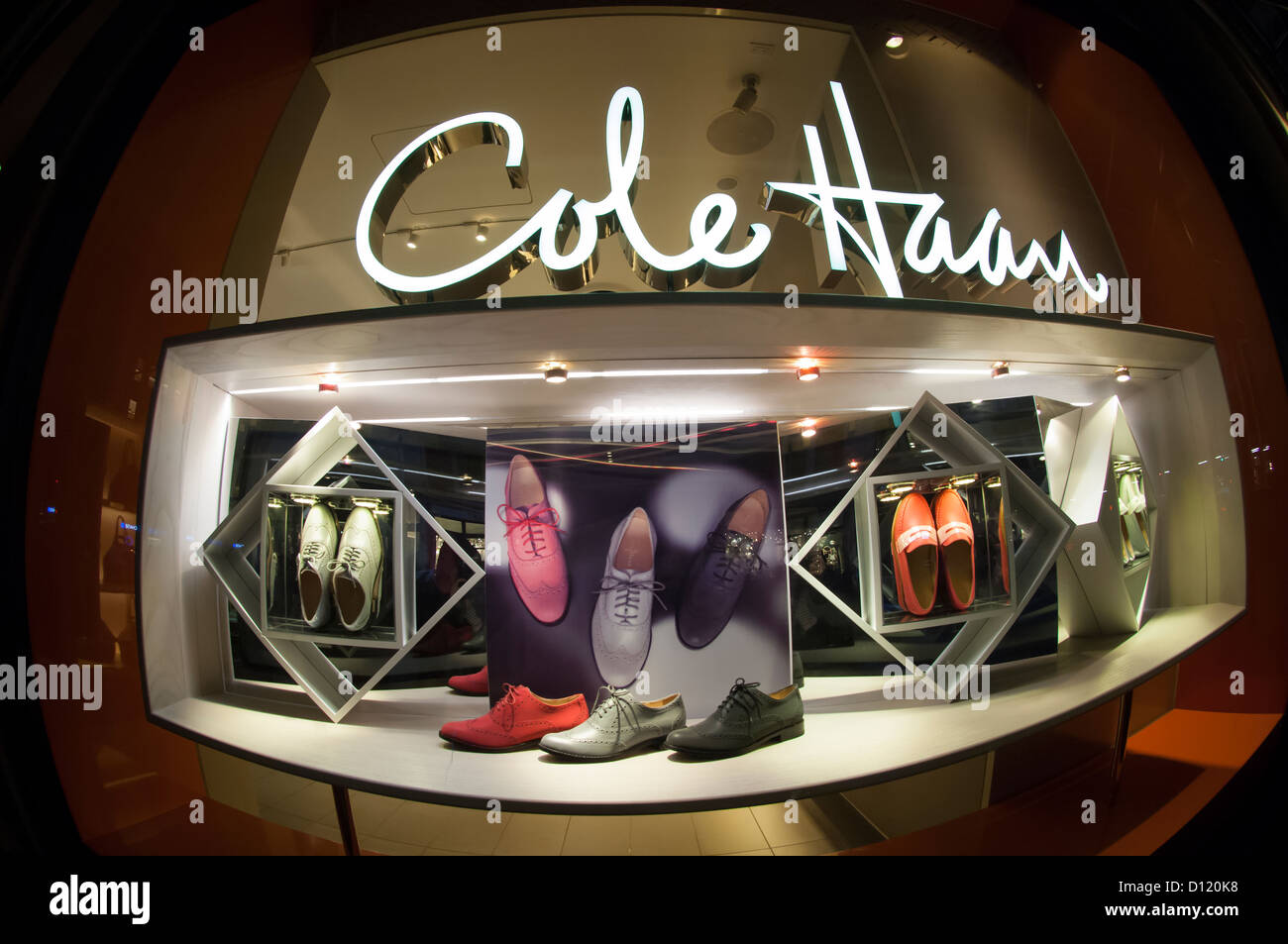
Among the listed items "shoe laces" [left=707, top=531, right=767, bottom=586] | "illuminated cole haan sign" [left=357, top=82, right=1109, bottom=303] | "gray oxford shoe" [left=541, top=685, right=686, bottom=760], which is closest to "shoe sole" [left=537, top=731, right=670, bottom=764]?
"gray oxford shoe" [left=541, top=685, right=686, bottom=760]

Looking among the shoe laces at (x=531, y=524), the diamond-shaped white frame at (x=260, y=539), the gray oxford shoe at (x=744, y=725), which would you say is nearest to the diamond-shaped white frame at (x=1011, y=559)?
the gray oxford shoe at (x=744, y=725)

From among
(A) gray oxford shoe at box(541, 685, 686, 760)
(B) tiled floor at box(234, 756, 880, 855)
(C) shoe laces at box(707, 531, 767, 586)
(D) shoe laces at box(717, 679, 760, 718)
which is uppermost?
(C) shoe laces at box(707, 531, 767, 586)

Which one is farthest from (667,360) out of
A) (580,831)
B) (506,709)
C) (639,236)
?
(580,831)

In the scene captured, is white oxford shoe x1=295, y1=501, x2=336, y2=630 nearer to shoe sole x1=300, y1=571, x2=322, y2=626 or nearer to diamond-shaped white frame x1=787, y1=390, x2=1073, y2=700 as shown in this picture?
shoe sole x1=300, y1=571, x2=322, y2=626

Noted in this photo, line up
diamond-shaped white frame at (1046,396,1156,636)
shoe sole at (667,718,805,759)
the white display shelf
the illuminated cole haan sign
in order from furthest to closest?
diamond-shaped white frame at (1046,396,1156,636) < the illuminated cole haan sign < shoe sole at (667,718,805,759) < the white display shelf

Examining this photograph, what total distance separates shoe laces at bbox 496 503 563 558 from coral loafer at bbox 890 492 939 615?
36.8 inches

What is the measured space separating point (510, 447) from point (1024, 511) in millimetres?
1486

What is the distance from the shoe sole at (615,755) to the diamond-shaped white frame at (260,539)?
0.43 metres

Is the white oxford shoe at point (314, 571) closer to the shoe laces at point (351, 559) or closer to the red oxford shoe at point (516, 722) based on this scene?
the shoe laces at point (351, 559)

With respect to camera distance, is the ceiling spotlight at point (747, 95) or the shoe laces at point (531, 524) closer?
the shoe laces at point (531, 524)

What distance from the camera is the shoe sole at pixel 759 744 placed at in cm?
95

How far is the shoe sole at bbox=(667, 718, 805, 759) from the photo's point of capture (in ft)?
3.11

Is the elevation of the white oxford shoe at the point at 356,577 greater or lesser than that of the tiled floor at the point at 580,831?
greater

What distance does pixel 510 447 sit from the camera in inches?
47.7
